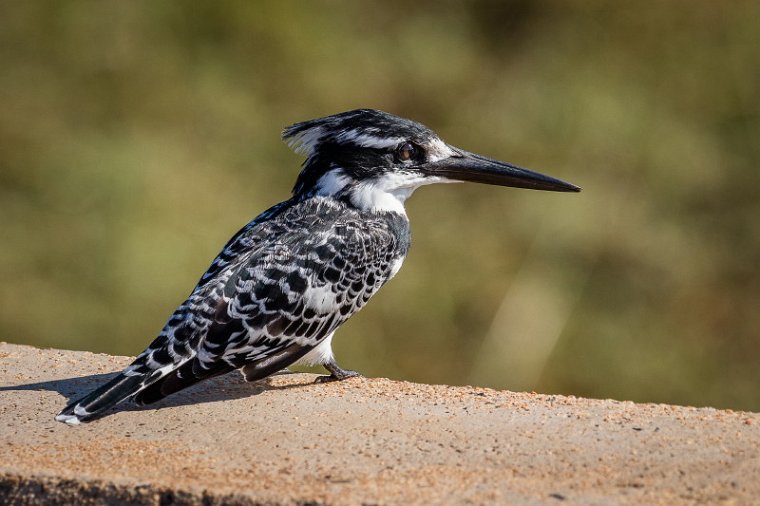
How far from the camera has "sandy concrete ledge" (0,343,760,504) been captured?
10.8 feet

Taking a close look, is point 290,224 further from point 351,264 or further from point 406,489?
point 406,489

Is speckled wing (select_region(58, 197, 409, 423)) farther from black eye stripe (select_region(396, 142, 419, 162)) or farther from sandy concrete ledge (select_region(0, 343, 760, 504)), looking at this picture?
black eye stripe (select_region(396, 142, 419, 162))

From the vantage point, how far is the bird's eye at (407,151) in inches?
199

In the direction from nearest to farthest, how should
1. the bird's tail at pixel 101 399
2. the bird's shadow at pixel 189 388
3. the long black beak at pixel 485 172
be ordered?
the bird's tail at pixel 101 399
the bird's shadow at pixel 189 388
the long black beak at pixel 485 172

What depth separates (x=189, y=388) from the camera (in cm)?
476

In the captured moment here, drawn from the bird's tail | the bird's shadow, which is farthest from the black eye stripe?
the bird's tail

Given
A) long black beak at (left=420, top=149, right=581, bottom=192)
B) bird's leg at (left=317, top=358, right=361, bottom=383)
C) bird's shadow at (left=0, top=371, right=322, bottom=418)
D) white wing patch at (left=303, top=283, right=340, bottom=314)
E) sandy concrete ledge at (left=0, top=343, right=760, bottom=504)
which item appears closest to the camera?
sandy concrete ledge at (left=0, top=343, right=760, bottom=504)

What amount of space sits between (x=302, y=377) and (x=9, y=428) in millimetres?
1431

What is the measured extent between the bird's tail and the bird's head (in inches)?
53.7

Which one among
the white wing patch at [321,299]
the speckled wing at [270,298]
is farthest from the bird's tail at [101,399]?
the white wing patch at [321,299]

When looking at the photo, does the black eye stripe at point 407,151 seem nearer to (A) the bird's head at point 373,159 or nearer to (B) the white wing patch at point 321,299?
(A) the bird's head at point 373,159

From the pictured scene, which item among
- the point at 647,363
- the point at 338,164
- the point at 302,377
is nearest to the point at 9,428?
the point at 302,377

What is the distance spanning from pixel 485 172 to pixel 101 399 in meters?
2.18

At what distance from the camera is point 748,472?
11.2ft
